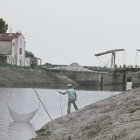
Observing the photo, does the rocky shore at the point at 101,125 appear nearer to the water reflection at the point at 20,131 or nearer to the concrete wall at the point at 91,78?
the water reflection at the point at 20,131

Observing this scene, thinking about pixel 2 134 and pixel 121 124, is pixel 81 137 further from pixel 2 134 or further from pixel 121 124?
pixel 2 134

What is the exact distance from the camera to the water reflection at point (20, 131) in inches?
907

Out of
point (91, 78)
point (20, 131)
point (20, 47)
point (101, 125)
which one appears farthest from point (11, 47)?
point (101, 125)

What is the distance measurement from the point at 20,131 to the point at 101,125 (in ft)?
31.4

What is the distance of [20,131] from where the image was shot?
2558 cm

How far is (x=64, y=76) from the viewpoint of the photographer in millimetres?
131250

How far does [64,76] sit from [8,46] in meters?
16.5

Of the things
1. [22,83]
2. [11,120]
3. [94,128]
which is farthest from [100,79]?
[94,128]

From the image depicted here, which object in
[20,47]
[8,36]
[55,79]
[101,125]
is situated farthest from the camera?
[20,47]

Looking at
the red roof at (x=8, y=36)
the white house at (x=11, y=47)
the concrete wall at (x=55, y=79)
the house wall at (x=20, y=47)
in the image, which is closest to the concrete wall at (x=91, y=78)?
the concrete wall at (x=55, y=79)

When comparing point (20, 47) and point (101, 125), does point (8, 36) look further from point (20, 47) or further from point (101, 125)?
point (101, 125)

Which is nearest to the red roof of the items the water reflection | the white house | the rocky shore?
the white house

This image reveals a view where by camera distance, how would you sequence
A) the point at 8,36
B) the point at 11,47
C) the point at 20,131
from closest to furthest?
the point at 20,131 → the point at 11,47 → the point at 8,36

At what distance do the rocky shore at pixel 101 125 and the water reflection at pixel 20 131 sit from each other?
3.55 feet
